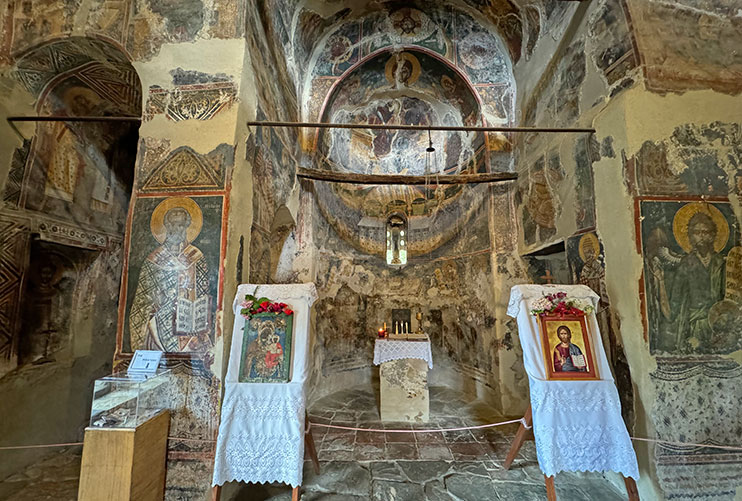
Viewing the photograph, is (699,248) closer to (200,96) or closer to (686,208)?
(686,208)

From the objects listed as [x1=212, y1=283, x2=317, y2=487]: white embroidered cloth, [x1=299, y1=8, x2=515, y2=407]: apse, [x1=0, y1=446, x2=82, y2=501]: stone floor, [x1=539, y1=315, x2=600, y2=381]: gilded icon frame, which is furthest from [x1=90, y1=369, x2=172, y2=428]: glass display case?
[x1=299, y1=8, x2=515, y2=407]: apse

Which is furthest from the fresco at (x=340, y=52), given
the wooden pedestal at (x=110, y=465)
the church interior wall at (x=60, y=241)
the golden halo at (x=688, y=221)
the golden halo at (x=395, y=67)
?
the wooden pedestal at (x=110, y=465)

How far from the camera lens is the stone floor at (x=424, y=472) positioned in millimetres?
3803

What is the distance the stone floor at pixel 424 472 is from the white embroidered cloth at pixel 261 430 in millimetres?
726

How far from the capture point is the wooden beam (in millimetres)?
6734

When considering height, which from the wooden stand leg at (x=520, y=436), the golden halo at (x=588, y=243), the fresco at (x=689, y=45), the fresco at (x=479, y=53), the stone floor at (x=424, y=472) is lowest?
the stone floor at (x=424, y=472)

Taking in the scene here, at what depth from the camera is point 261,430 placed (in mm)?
3332

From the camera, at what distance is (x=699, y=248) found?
12.1ft

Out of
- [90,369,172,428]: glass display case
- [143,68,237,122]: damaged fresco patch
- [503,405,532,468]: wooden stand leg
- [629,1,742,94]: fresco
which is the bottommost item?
[503,405,532,468]: wooden stand leg

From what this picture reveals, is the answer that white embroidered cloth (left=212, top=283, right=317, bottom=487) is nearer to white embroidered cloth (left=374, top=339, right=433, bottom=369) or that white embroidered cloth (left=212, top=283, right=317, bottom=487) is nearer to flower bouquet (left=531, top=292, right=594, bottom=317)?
flower bouquet (left=531, top=292, right=594, bottom=317)

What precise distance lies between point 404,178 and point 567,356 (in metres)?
5.07

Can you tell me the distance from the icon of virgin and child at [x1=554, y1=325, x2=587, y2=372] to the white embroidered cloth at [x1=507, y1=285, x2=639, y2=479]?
0.47 feet

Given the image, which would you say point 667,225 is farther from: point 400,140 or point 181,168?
point 400,140

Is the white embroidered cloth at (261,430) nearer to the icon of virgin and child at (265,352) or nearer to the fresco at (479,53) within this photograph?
the icon of virgin and child at (265,352)
